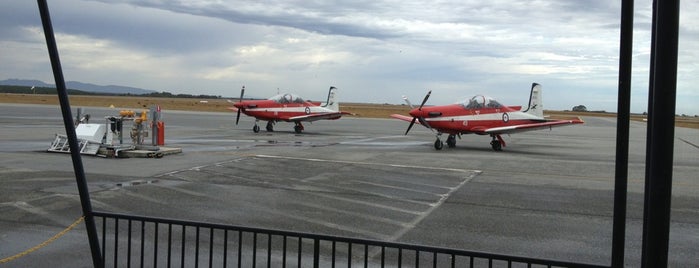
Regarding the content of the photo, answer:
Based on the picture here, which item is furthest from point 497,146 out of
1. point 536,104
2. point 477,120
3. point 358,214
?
point 358,214

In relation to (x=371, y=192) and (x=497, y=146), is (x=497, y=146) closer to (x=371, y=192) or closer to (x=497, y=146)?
(x=497, y=146)

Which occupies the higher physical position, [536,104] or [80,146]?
[536,104]

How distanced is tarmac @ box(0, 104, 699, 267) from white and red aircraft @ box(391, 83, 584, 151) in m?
4.31

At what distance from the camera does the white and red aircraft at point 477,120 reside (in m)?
23.9

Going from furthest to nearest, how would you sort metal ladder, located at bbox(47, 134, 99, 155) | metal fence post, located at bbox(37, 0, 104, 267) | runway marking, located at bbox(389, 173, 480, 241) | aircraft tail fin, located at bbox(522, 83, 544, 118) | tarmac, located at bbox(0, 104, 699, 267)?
aircraft tail fin, located at bbox(522, 83, 544, 118), metal ladder, located at bbox(47, 134, 99, 155), runway marking, located at bbox(389, 173, 480, 241), tarmac, located at bbox(0, 104, 699, 267), metal fence post, located at bbox(37, 0, 104, 267)

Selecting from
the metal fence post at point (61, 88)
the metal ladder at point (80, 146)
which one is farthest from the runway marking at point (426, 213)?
the metal ladder at point (80, 146)

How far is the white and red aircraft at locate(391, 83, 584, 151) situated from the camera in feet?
78.3

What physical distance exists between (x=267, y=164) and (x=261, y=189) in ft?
14.7

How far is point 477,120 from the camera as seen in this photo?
24.6 meters

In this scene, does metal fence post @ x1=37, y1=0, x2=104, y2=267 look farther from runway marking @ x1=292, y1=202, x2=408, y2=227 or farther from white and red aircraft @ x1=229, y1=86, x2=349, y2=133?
white and red aircraft @ x1=229, y1=86, x2=349, y2=133

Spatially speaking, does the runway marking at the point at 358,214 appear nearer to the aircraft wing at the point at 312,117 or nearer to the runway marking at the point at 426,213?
the runway marking at the point at 426,213

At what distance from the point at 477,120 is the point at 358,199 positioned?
46.9 ft

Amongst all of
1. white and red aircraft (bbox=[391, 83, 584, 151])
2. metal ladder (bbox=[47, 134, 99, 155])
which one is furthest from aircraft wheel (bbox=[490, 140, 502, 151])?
metal ladder (bbox=[47, 134, 99, 155])

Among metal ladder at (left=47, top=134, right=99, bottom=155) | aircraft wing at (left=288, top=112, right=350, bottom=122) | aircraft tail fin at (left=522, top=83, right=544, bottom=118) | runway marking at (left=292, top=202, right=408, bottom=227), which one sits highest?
aircraft tail fin at (left=522, top=83, right=544, bottom=118)
